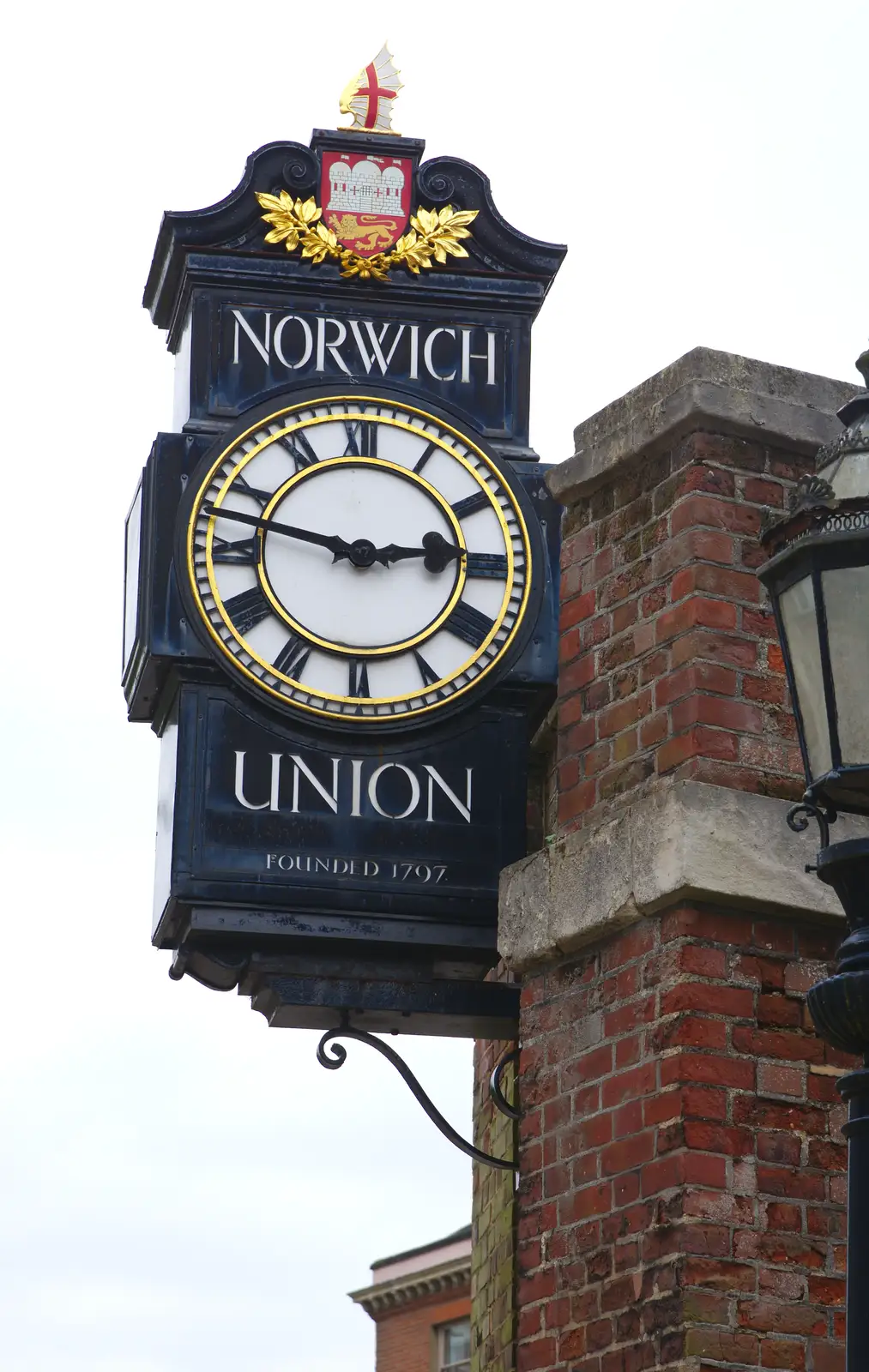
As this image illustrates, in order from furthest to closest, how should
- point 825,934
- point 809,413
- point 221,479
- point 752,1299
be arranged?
point 221,479
point 809,413
point 825,934
point 752,1299

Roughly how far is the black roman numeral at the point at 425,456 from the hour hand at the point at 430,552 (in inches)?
8.8

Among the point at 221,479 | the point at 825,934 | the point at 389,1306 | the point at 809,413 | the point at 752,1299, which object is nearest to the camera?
the point at 752,1299

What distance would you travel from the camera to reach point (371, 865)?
782 centimetres

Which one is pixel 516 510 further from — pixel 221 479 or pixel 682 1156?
pixel 682 1156

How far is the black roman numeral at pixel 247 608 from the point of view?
7.96 m

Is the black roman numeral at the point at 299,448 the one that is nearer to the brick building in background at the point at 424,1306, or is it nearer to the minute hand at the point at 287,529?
the minute hand at the point at 287,529

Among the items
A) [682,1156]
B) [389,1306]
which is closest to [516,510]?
[682,1156]

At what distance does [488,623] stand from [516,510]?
380 millimetres

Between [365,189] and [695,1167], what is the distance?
3.43 metres

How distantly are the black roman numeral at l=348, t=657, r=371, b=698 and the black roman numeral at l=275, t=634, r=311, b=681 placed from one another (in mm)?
143

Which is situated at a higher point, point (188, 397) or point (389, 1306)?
point (389, 1306)

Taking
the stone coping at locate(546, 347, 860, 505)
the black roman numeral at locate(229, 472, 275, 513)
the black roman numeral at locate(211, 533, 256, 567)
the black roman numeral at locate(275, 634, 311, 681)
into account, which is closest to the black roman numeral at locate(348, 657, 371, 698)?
the black roman numeral at locate(275, 634, 311, 681)

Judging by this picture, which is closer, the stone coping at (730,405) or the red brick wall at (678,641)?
the red brick wall at (678,641)

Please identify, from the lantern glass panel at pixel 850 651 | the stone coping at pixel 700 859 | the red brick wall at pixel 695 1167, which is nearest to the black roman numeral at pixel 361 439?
the stone coping at pixel 700 859
